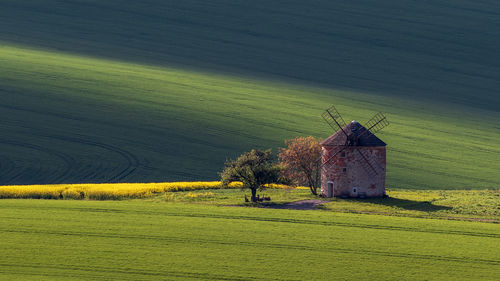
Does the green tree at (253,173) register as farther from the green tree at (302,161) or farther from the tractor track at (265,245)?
the tractor track at (265,245)

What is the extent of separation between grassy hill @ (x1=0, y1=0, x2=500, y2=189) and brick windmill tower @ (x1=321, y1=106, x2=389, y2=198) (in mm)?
10987

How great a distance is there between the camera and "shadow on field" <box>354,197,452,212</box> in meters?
53.2

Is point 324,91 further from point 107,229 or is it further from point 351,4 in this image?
point 107,229

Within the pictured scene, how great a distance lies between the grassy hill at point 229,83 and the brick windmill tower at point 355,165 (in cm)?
1099

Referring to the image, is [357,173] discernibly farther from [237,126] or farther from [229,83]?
[229,83]

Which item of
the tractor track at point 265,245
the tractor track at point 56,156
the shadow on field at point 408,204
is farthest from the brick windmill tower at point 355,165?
the tractor track at point 56,156

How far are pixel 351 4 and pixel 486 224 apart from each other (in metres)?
98.8

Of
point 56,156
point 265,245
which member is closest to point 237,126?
point 56,156

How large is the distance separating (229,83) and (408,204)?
4766 cm

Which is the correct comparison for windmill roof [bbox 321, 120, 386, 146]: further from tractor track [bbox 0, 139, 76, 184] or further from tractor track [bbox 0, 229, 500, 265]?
tractor track [bbox 0, 139, 76, 184]

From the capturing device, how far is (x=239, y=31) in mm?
124250

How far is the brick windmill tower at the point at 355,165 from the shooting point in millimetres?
58281

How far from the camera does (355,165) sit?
5847 centimetres

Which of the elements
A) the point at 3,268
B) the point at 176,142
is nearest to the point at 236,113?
the point at 176,142
